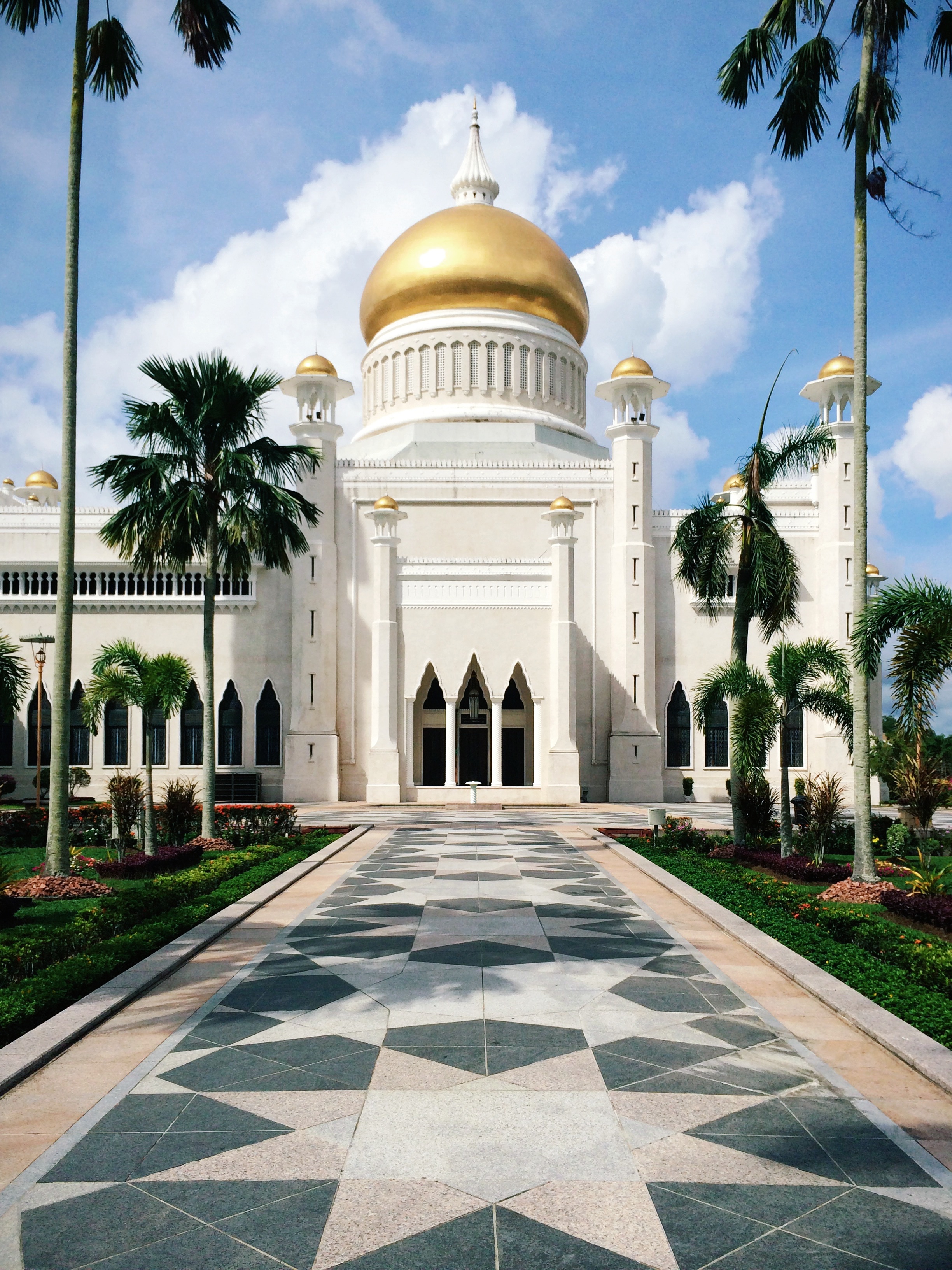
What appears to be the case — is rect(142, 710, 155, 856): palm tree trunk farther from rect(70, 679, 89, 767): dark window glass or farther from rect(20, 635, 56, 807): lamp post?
rect(70, 679, 89, 767): dark window glass

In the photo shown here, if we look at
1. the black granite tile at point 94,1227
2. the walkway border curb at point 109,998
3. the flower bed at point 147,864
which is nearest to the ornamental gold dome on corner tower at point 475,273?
the flower bed at point 147,864

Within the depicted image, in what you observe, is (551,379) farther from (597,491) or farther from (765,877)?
(765,877)

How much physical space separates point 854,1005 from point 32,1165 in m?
5.19

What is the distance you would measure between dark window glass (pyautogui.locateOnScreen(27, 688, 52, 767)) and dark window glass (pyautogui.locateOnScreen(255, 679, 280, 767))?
21.3ft

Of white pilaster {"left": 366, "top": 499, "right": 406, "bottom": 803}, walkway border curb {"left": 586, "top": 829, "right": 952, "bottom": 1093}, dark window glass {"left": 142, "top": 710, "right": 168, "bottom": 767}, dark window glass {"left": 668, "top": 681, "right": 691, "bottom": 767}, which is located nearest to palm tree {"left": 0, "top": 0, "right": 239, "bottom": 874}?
walkway border curb {"left": 586, "top": 829, "right": 952, "bottom": 1093}

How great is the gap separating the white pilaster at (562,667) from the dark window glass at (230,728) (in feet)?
32.2

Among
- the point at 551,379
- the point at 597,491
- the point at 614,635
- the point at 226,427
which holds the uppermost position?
the point at 551,379

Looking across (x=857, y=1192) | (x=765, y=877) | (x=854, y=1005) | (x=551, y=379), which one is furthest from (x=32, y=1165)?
(x=551, y=379)

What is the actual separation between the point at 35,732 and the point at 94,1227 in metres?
30.6

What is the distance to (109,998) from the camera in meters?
7.13

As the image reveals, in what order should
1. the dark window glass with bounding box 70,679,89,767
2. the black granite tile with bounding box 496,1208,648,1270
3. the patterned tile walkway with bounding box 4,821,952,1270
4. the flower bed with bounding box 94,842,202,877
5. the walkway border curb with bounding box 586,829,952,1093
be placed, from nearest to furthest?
1. the black granite tile with bounding box 496,1208,648,1270
2. the patterned tile walkway with bounding box 4,821,952,1270
3. the walkway border curb with bounding box 586,829,952,1093
4. the flower bed with bounding box 94,842,202,877
5. the dark window glass with bounding box 70,679,89,767

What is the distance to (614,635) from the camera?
103 feet

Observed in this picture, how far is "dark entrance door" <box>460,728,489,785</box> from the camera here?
3222 centimetres

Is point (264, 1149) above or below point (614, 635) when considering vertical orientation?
below
